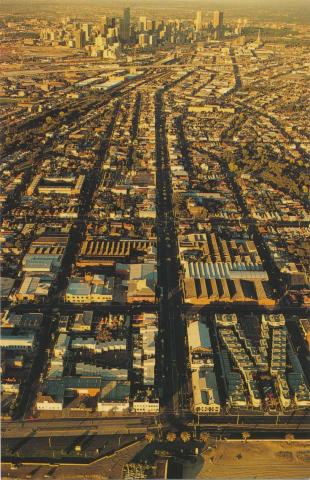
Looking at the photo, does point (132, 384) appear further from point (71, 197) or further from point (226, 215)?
point (71, 197)

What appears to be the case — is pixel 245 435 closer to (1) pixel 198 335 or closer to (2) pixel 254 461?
(2) pixel 254 461

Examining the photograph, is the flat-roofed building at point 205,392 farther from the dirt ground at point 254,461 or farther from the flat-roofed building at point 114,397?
the flat-roofed building at point 114,397

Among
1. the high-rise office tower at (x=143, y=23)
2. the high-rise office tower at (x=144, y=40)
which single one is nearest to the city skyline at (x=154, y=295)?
the high-rise office tower at (x=144, y=40)

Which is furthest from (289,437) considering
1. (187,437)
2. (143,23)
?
A: (143,23)

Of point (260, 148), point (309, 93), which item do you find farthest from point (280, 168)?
point (309, 93)

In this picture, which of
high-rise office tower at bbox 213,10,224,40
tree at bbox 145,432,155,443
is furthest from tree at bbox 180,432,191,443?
high-rise office tower at bbox 213,10,224,40

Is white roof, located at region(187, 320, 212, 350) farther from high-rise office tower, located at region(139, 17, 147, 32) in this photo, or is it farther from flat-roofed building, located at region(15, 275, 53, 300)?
high-rise office tower, located at region(139, 17, 147, 32)
